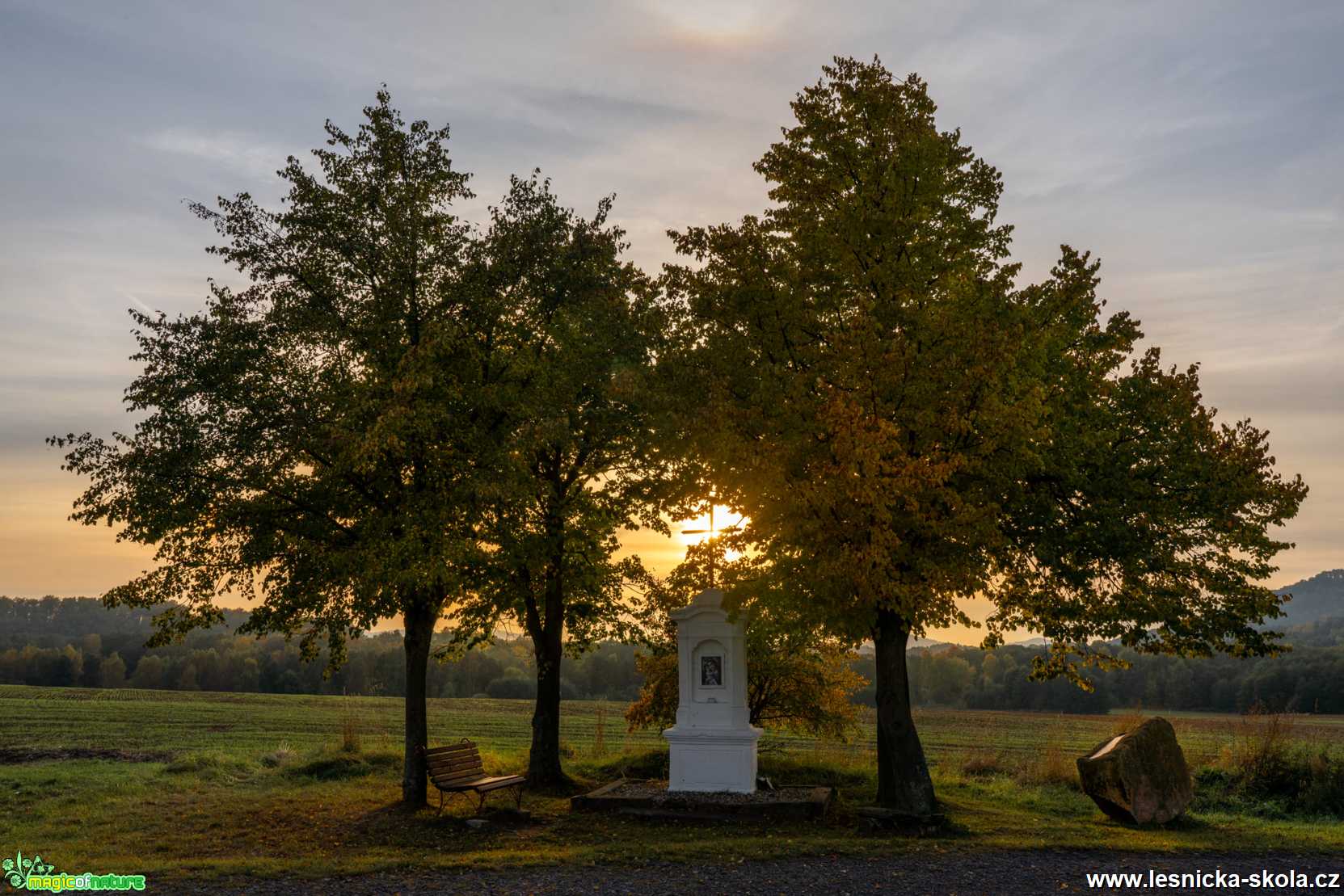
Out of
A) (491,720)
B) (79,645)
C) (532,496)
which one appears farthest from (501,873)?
(79,645)

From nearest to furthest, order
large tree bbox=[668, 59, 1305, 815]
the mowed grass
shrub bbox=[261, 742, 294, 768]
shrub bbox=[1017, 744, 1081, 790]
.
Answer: the mowed grass, large tree bbox=[668, 59, 1305, 815], shrub bbox=[1017, 744, 1081, 790], shrub bbox=[261, 742, 294, 768]

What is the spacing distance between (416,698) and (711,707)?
5487 millimetres

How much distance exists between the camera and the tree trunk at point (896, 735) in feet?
51.2

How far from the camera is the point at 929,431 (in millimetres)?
15234

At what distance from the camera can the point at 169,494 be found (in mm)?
15859

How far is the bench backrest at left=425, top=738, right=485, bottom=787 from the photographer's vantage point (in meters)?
15.3

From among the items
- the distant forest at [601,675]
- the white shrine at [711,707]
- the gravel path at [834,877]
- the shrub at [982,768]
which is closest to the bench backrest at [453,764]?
the white shrine at [711,707]

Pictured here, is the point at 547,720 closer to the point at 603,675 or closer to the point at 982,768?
the point at 982,768

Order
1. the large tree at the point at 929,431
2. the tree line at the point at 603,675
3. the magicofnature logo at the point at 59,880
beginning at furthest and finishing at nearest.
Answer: the tree line at the point at 603,675 < the large tree at the point at 929,431 < the magicofnature logo at the point at 59,880

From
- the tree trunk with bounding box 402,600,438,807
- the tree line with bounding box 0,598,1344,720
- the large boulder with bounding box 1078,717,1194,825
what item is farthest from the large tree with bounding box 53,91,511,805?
the tree line with bounding box 0,598,1344,720

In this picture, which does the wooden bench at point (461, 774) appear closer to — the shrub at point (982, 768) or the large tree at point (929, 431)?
the large tree at point (929, 431)

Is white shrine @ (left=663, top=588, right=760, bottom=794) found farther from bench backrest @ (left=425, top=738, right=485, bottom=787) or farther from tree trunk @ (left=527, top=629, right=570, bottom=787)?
bench backrest @ (left=425, top=738, right=485, bottom=787)

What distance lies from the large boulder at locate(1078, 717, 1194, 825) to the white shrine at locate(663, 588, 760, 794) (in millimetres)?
5817

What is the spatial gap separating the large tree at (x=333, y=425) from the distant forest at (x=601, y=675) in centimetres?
4166
